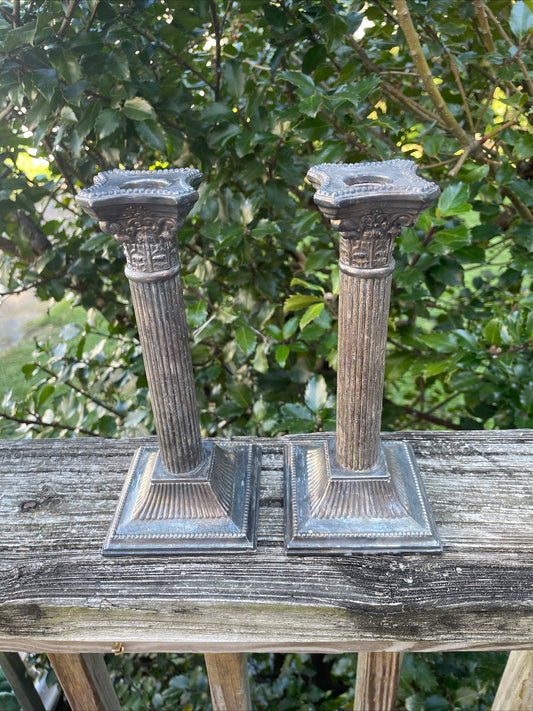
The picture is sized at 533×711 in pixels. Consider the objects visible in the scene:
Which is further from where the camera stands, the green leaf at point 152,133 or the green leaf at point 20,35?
the green leaf at point 152,133

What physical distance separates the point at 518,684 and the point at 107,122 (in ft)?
5.09

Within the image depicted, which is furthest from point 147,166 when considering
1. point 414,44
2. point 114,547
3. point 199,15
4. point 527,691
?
point 527,691

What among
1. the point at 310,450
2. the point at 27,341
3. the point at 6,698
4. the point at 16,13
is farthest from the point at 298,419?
the point at 27,341

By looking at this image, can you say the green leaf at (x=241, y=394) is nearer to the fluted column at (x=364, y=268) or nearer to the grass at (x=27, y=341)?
the fluted column at (x=364, y=268)

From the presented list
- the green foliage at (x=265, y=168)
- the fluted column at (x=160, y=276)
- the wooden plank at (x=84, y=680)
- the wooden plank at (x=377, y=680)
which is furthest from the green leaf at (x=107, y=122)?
the wooden plank at (x=377, y=680)

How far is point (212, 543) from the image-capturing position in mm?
1029

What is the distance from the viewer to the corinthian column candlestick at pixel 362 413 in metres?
0.87

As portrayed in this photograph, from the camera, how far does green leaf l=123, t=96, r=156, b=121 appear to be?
144 centimetres

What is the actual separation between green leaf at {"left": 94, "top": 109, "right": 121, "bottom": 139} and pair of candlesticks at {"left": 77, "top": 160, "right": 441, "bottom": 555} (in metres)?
0.51

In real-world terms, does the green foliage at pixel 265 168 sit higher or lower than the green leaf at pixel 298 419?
higher

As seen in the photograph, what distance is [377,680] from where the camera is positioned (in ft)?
3.73

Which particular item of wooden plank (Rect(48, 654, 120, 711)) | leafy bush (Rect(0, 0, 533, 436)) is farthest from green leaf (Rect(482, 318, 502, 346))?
wooden plank (Rect(48, 654, 120, 711))

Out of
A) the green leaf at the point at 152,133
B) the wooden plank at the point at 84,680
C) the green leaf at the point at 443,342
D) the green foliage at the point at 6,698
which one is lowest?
the green foliage at the point at 6,698

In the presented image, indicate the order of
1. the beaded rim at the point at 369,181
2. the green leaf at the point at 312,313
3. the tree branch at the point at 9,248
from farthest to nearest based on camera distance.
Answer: the tree branch at the point at 9,248
the green leaf at the point at 312,313
the beaded rim at the point at 369,181
